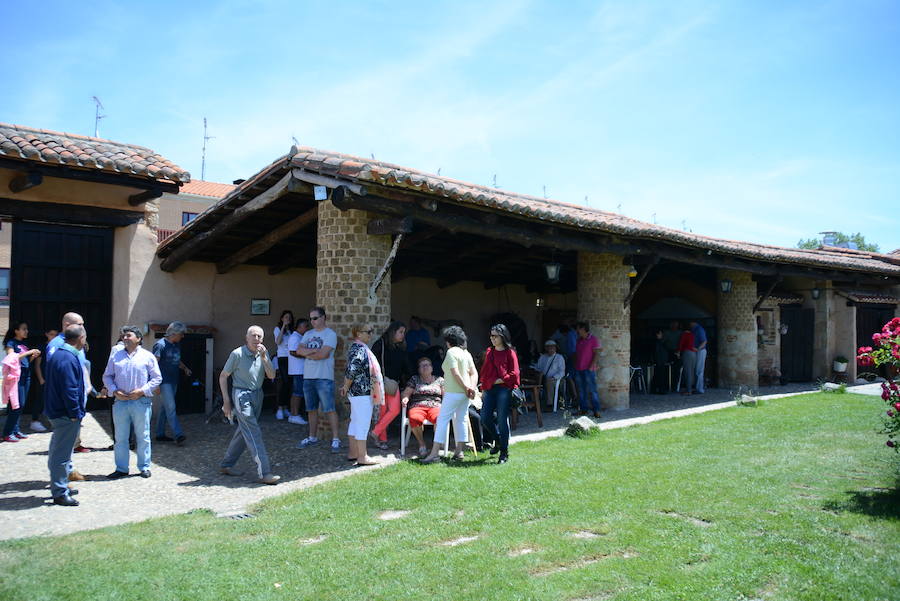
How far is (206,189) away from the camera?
27484 mm

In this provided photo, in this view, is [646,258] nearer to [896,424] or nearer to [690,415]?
[690,415]

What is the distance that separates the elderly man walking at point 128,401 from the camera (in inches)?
257

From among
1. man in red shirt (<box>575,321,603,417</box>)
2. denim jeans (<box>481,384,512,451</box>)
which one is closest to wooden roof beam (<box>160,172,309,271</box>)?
denim jeans (<box>481,384,512,451</box>)

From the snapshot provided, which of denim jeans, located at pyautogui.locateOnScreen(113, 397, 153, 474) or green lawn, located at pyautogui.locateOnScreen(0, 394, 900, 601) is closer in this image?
green lawn, located at pyautogui.locateOnScreen(0, 394, 900, 601)

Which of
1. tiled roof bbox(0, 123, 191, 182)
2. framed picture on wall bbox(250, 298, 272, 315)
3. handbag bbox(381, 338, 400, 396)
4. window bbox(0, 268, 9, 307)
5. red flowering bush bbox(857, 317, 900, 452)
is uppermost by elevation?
tiled roof bbox(0, 123, 191, 182)

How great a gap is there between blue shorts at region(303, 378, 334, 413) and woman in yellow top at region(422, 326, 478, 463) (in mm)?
1366

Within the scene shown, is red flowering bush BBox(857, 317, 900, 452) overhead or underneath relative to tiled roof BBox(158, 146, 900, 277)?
underneath

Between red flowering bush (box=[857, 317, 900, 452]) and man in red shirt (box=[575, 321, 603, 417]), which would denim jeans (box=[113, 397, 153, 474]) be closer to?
man in red shirt (box=[575, 321, 603, 417])

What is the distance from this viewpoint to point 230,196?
8500mm

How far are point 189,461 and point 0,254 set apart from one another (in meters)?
17.2

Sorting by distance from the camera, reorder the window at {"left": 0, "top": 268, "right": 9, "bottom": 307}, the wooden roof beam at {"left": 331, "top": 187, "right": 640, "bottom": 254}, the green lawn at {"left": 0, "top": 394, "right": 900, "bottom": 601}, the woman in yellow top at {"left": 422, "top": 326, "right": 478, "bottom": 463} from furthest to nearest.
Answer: the window at {"left": 0, "top": 268, "right": 9, "bottom": 307}
the wooden roof beam at {"left": 331, "top": 187, "right": 640, "bottom": 254}
the woman in yellow top at {"left": 422, "top": 326, "right": 478, "bottom": 463}
the green lawn at {"left": 0, "top": 394, "right": 900, "bottom": 601}

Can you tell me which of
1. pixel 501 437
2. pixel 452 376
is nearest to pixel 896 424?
pixel 501 437

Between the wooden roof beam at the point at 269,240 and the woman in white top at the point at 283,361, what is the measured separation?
1.06 metres

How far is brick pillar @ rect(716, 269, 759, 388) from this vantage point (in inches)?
565
